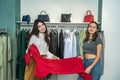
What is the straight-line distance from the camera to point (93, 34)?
357 cm

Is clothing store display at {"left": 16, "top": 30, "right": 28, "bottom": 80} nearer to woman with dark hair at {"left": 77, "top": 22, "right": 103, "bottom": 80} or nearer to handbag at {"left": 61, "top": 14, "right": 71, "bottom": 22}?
handbag at {"left": 61, "top": 14, "right": 71, "bottom": 22}

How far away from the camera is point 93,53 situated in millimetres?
3523

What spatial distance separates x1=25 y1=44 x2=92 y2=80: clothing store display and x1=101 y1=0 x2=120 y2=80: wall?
5.11ft

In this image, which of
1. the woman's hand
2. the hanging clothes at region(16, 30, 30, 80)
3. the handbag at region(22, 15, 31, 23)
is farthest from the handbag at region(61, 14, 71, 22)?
the woman's hand

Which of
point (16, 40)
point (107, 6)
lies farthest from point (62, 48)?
point (107, 6)

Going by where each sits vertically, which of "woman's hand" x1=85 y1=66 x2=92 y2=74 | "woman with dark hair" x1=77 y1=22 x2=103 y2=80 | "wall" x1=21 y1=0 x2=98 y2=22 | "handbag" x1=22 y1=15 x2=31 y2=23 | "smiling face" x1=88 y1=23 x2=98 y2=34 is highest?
"wall" x1=21 y1=0 x2=98 y2=22

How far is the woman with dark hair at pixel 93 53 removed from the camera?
3.47m

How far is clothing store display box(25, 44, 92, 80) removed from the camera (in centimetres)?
362

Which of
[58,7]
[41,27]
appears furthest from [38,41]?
[58,7]

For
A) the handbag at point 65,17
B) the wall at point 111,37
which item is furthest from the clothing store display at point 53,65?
the wall at point 111,37

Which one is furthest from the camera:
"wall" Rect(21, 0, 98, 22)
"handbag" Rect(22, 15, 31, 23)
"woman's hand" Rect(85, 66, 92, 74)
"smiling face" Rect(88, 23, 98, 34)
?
"wall" Rect(21, 0, 98, 22)

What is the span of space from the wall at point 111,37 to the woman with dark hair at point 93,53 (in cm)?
147

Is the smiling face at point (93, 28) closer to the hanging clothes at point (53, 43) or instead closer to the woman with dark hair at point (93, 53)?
the woman with dark hair at point (93, 53)

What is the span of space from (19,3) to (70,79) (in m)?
2.23
